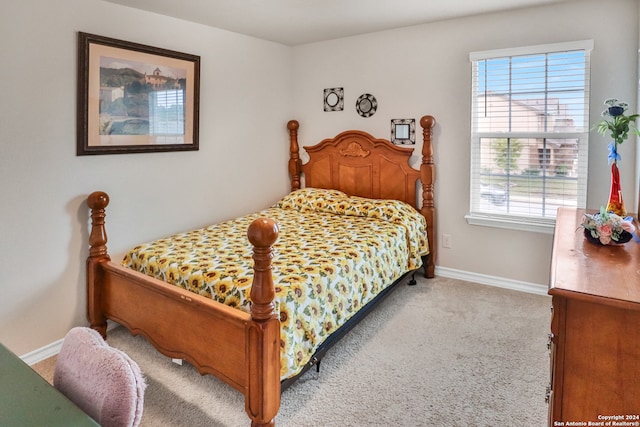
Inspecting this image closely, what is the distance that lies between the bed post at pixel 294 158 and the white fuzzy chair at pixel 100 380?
11.4ft

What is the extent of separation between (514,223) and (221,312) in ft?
8.48

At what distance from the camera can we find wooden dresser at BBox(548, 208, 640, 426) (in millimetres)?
1263

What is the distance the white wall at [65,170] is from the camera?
7.72 ft

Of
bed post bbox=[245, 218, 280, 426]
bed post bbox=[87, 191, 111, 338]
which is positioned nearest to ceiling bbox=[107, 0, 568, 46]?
bed post bbox=[87, 191, 111, 338]

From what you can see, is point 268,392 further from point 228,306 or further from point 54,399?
point 54,399

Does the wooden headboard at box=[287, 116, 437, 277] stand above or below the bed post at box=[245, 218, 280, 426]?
above

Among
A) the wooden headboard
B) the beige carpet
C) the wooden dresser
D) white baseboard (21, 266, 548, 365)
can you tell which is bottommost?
the beige carpet

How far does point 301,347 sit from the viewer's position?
2014mm

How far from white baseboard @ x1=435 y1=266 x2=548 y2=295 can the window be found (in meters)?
0.48

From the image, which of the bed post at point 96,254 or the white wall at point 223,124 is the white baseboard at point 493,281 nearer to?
the white wall at point 223,124

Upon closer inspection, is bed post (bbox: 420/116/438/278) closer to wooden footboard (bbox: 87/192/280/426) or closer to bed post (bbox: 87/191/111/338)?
wooden footboard (bbox: 87/192/280/426)

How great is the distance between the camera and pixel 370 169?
13.0 feet

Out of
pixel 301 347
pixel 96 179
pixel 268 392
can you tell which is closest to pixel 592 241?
pixel 301 347

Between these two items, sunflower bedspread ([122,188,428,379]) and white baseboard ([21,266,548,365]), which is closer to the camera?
sunflower bedspread ([122,188,428,379])
